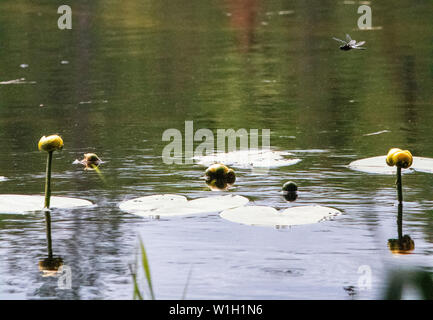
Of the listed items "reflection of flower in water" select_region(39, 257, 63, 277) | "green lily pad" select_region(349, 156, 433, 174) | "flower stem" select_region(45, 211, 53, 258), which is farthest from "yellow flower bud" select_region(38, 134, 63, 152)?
"green lily pad" select_region(349, 156, 433, 174)

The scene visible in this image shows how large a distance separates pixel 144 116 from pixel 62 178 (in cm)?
222

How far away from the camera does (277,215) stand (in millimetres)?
4090

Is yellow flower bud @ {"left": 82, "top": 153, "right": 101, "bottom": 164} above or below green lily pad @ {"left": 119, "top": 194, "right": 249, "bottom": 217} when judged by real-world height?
above

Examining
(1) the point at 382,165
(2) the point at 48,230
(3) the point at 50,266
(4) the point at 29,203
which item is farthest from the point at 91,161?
(3) the point at 50,266

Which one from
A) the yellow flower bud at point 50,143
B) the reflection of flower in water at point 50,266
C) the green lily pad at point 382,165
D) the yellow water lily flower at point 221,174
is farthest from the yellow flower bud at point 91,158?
the reflection of flower in water at point 50,266

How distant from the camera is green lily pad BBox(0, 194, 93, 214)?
4305mm

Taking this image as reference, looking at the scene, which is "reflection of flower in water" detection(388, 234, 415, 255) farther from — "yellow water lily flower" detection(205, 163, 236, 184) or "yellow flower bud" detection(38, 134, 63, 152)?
"yellow flower bud" detection(38, 134, 63, 152)

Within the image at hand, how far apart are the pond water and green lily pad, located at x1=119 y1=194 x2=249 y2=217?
0.21 feet

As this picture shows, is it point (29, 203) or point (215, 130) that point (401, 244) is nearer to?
point (29, 203)

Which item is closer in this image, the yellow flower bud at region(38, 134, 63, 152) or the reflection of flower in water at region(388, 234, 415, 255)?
the reflection of flower in water at region(388, 234, 415, 255)

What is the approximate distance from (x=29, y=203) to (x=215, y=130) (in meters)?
2.36

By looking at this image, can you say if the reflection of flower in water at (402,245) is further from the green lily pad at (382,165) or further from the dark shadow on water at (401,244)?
the green lily pad at (382,165)

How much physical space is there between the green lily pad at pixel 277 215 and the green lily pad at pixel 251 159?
1.10 meters

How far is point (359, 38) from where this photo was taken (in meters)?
12.0
